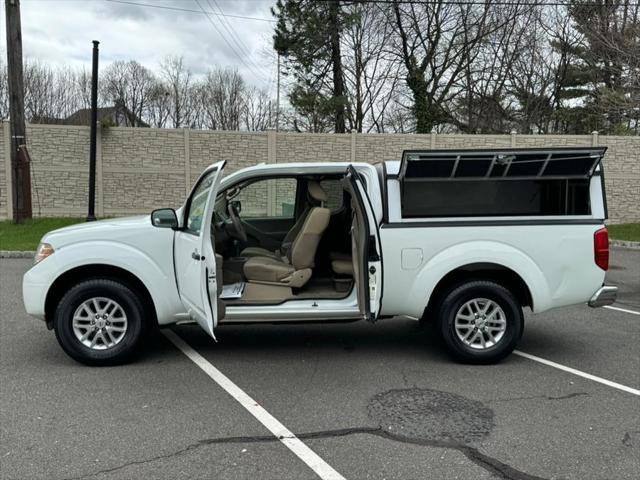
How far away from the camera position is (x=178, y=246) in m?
4.84

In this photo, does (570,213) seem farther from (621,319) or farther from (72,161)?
(72,161)

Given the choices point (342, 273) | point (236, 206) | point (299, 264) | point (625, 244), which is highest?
point (236, 206)

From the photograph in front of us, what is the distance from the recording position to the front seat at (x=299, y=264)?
17.1 ft

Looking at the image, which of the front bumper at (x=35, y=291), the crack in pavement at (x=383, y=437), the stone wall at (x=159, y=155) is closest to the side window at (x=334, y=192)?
the crack in pavement at (x=383, y=437)

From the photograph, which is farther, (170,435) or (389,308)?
(389,308)

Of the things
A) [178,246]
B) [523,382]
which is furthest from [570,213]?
[178,246]

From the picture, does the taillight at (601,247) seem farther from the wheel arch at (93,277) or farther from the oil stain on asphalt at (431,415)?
the wheel arch at (93,277)

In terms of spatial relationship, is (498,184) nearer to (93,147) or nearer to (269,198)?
(269,198)

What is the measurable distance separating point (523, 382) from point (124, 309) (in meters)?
3.53

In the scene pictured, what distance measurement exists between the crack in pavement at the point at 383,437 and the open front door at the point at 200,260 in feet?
3.02

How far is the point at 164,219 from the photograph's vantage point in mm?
4875

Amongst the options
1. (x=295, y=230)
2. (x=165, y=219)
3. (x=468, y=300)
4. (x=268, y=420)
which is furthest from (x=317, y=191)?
(x=268, y=420)

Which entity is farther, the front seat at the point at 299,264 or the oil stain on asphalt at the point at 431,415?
the front seat at the point at 299,264

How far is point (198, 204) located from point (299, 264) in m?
1.12
